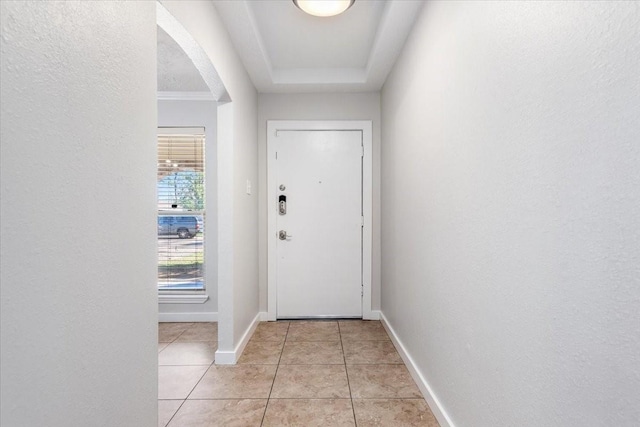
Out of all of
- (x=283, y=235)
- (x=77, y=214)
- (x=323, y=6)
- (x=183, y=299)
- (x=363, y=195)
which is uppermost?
(x=323, y=6)

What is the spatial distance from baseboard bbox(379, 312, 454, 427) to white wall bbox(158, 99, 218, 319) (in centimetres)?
193

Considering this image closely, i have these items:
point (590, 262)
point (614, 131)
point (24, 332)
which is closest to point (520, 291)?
point (590, 262)

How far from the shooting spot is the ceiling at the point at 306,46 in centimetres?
204

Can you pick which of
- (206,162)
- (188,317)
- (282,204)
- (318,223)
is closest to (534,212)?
(318,223)

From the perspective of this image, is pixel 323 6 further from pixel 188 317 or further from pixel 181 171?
pixel 188 317

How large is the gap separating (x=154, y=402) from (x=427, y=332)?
1.42m

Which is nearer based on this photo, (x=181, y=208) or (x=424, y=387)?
(x=424, y=387)

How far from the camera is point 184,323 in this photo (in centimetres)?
324

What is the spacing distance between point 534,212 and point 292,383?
1758mm

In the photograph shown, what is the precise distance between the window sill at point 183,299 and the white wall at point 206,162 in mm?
37

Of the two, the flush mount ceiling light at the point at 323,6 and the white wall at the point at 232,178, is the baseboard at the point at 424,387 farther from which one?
the flush mount ceiling light at the point at 323,6

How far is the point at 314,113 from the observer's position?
323 centimetres

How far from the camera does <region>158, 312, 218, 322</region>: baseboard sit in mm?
3264

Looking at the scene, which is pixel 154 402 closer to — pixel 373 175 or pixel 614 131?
pixel 614 131
